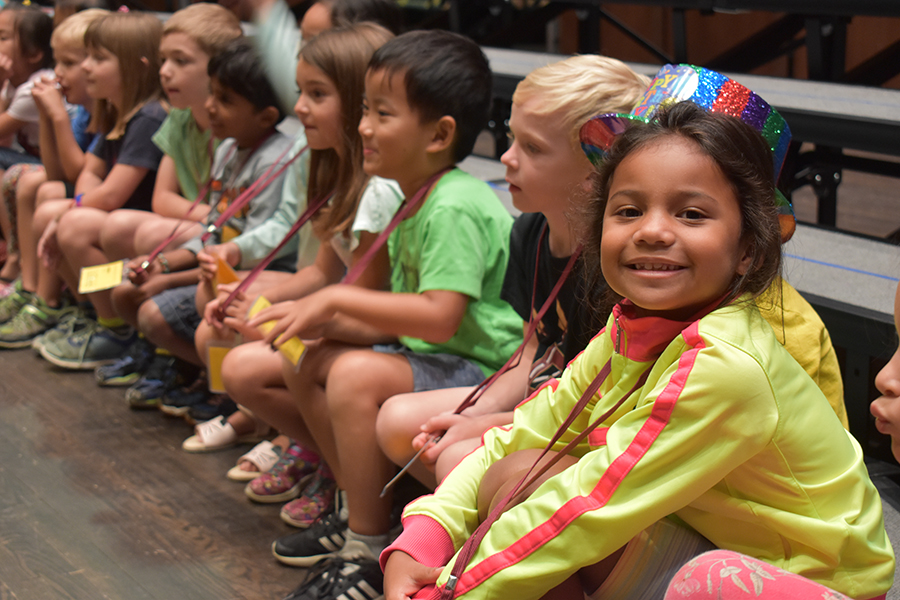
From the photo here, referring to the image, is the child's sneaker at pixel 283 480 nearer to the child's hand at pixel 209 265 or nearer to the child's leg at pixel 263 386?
the child's leg at pixel 263 386

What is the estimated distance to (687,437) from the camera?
29.2 inches

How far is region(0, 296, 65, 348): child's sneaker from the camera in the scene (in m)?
2.51

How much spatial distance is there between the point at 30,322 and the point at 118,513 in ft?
3.89

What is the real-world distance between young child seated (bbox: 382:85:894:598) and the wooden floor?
0.64 m

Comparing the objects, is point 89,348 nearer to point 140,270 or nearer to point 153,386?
point 153,386

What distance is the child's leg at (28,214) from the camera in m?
2.59

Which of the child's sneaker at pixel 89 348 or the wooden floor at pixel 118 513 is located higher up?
the wooden floor at pixel 118 513

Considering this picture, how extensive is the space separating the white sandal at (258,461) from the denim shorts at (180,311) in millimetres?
373

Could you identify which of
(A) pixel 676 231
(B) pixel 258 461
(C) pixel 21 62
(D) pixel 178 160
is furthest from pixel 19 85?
(A) pixel 676 231

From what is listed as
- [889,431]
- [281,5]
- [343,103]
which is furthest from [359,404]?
[281,5]

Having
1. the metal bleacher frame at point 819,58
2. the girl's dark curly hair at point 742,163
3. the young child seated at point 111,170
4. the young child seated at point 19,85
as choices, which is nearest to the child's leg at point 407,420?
the girl's dark curly hair at point 742,163

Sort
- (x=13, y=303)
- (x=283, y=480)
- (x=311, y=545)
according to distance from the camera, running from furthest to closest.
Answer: (x=13, y=303) < (x=283, y=480) < (x=311, y=545)

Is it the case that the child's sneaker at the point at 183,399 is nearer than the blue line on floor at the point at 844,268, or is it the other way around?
the blue line on floor at the point at 844,268

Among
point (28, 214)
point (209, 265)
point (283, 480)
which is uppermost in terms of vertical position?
point (209, 265)
